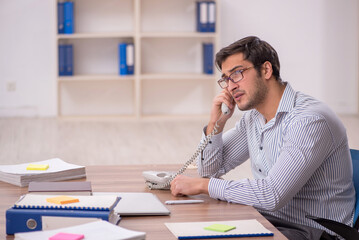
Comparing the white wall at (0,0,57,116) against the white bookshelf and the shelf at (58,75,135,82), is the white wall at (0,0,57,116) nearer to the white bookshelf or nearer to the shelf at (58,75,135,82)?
the white bookshelf

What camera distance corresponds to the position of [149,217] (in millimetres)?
1755

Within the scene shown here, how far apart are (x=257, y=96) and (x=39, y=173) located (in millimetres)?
830

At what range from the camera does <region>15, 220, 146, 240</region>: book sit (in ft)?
4.45

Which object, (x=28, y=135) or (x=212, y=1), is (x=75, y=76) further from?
(x=212, y=1)

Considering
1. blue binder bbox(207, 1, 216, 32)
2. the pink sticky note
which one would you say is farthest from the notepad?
blue binder bbox(207, 1, 216, 32)

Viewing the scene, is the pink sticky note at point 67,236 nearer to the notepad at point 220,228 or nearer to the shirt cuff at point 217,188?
the notepad at point 220,228

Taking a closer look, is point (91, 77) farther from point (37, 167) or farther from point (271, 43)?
point (37, 167)

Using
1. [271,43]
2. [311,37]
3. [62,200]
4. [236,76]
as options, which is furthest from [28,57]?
[62,200]

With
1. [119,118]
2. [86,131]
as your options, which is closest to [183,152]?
[86,131]

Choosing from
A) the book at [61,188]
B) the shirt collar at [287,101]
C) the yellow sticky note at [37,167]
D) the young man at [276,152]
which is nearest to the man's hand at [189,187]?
the young man at [276,152]

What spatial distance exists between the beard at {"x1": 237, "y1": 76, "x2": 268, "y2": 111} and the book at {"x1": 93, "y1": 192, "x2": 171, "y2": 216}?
1.70 ft

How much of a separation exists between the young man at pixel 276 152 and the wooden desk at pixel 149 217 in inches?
3.2

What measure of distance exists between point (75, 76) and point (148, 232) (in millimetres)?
5544

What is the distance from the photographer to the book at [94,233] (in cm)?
A: 136
